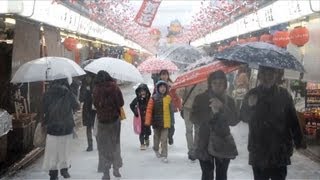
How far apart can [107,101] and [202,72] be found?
2.40m

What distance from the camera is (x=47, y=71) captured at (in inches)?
347

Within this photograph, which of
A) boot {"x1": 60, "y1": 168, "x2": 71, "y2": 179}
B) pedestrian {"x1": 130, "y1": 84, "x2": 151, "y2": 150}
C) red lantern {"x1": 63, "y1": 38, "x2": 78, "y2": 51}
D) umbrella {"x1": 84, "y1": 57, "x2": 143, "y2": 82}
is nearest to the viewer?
boot {"x1": 60, "y1": 168, "x2": 71, "y2": 179}

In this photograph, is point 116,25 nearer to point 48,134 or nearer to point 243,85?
point 243,85

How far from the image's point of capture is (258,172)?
6.05 meters

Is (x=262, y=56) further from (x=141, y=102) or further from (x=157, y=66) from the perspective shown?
(x=157, y=66)

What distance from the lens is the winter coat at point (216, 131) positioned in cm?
630

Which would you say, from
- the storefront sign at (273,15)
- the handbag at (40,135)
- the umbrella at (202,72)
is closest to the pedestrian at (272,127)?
the umbrella at (202,72)

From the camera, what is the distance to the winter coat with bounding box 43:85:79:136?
8281 millimetres

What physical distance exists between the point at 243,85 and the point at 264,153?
9.73 m

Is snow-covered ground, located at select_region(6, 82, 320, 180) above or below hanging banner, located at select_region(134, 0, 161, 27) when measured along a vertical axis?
below

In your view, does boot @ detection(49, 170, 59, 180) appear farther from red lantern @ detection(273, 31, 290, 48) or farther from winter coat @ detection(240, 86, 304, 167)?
red lantern @ detection(273, 31, 290, 48)

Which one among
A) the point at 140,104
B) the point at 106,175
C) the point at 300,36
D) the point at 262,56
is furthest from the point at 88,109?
the point at 262,56

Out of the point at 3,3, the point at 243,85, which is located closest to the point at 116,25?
the point at 243,85

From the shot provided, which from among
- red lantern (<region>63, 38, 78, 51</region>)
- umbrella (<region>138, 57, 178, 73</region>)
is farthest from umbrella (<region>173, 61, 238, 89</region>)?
red lantern (<region>63, 38, 78, 51</region>)
